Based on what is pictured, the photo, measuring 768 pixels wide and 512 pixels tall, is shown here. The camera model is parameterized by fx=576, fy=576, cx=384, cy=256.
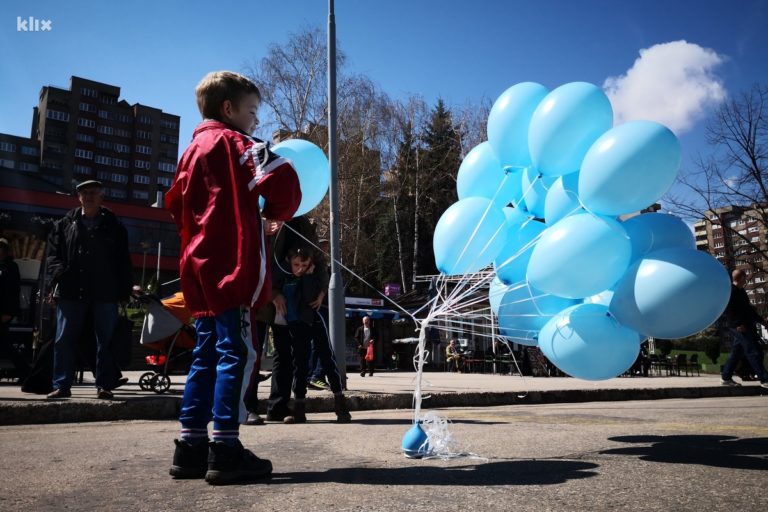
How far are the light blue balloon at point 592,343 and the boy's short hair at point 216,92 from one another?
2267 mm

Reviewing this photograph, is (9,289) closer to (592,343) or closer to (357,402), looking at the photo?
(357,402)

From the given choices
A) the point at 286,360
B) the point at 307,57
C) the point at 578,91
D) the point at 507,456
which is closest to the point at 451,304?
the point at 507,456

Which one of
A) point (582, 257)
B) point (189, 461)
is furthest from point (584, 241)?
point (189, 461)

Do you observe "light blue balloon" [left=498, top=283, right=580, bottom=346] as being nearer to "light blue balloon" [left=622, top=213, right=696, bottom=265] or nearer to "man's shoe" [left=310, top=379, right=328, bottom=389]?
"light blue balloon" [left=622, top=213, right=696, bottom=265]

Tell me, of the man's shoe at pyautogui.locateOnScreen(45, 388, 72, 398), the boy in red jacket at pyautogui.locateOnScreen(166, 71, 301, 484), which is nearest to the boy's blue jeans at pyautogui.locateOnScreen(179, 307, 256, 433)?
the boy in red jacket at pyautogui.locateOnScreen(166, 71, 301, 484)

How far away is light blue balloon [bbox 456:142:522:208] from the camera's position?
414 cm

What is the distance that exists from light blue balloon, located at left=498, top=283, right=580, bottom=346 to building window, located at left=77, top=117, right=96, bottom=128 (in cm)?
9238

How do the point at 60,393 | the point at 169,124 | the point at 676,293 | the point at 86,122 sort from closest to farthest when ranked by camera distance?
the point at 676,293 < the point at 60,393 < the point at 86,122 < the point at 169,124

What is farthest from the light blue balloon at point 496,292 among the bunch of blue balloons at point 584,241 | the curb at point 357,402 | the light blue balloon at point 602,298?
the curb at point 357,402

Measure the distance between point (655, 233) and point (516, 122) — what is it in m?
1.21

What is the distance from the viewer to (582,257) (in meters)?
3.13

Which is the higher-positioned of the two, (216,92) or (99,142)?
(99,142)

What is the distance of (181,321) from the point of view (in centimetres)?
832

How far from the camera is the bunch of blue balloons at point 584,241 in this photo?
304 centimetres
